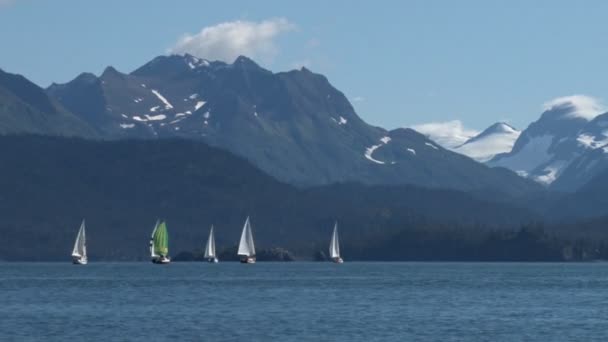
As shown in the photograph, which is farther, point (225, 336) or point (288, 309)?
point (288, 309)

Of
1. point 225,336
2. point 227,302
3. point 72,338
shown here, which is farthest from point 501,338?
point 227,302

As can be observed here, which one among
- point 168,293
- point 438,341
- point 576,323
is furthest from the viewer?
point 168,293

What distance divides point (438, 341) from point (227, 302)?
173 ft

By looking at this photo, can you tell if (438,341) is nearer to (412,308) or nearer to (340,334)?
(340,334)

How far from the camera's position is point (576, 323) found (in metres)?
135

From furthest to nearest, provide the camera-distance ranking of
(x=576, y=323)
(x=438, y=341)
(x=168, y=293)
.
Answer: (x=168, y=293) → (x=576, y=323) → (x=438, y=341)

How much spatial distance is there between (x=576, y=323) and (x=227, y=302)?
A: 4540cm

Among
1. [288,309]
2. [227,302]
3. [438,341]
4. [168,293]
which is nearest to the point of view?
[438,341]

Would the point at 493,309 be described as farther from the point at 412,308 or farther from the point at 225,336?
the point at 225,336

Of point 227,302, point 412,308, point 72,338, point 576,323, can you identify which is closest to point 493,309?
point 412,308

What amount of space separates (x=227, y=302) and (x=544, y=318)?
4005 cm

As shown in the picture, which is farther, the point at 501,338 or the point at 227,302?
the point at 227,302

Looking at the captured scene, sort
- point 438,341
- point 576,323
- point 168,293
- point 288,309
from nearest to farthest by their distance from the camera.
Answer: point 438,341 → point 576,323 → point 288,309 → point 168,293

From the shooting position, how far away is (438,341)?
11650 centimetres
